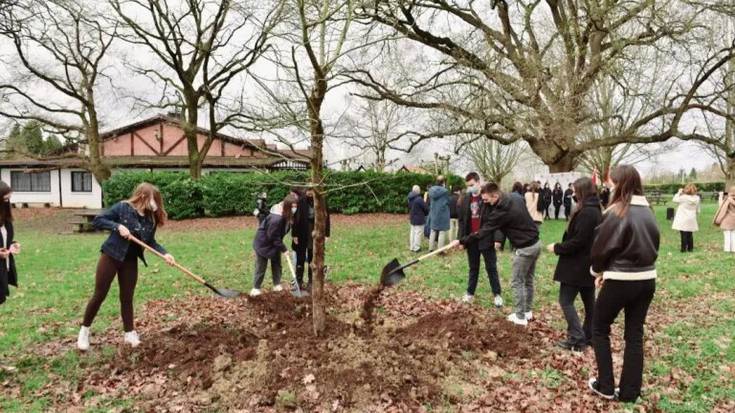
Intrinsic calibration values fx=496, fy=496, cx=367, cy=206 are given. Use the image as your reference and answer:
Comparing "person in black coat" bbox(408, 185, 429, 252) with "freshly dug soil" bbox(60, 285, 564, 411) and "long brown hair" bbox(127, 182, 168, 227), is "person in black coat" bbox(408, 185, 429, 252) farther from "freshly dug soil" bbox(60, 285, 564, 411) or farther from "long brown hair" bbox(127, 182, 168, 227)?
"long brown hair" bbox(127, 182, 168, 227)

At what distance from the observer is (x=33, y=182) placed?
32.7 meters

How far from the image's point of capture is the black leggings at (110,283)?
16.8 ft

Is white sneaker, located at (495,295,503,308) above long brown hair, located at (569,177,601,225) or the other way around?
the other way around

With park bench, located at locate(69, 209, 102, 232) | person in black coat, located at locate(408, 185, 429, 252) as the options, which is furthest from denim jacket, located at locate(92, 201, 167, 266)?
park bench, located at locate(69, 209, 102, 232)

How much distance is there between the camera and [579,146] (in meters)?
18.2

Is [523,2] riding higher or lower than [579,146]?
higher

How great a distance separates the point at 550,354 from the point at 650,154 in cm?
2963

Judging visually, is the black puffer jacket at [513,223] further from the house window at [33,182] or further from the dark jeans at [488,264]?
the house window at [33,182]

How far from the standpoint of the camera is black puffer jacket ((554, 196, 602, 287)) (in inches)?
195

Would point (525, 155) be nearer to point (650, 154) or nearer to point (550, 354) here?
point (650, 154)

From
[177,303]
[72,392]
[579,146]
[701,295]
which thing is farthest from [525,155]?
[72,392]

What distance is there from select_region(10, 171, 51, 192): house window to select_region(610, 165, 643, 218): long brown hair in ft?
119

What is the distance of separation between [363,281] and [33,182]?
32527 millimetres

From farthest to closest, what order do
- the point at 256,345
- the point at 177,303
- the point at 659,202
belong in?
1. the point at 659,202
2. the point at 177,303
3. the point at 256,345
